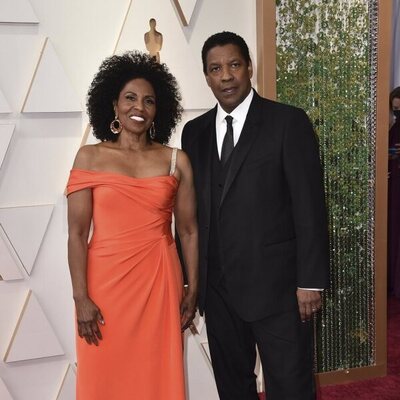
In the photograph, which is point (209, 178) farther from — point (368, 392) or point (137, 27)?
point (368, 392)

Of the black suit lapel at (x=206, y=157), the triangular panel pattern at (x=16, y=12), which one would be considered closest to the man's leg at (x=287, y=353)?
the black suit lapel at (x=206, y=157)

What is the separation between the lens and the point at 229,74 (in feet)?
6.54

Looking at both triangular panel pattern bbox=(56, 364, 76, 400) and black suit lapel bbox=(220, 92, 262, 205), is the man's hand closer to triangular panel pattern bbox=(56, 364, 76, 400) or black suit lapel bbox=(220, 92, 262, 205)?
black suit lapel bbox=(220, 92, 262, 205)

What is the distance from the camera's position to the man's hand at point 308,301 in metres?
1.95

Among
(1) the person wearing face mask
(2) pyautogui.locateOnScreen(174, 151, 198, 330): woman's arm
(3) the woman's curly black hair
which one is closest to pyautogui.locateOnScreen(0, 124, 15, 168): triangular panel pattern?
(3) the woman's curly black hair

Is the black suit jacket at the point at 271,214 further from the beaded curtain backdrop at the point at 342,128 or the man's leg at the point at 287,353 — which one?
the beaded curtain backdrop at the point at 342,128

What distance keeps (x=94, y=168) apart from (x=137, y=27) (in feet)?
3.07

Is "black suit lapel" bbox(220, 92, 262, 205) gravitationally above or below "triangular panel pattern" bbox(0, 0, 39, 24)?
below

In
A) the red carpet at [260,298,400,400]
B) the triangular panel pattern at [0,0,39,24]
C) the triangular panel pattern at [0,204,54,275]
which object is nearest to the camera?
the triangular panel pattern at [0,0,39,24]

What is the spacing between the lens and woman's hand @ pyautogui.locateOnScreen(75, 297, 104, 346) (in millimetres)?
1936

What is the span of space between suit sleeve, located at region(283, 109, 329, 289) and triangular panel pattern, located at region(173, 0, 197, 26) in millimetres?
957

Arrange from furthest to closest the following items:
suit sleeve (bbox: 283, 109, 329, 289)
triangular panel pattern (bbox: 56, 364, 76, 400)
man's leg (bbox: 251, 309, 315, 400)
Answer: triangular panel pattern (bbox: 56, 364, 76, 400) → man's leg (bbox: 251, 309, 315, 400) → suit sleeve (bbox: 283, 109, 329, 289)

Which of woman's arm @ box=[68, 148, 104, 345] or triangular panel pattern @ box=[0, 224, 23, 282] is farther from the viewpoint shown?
triangular panel pattern @ box=[0, 224, 23, 282]

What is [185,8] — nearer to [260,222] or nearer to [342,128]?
[342,128]
